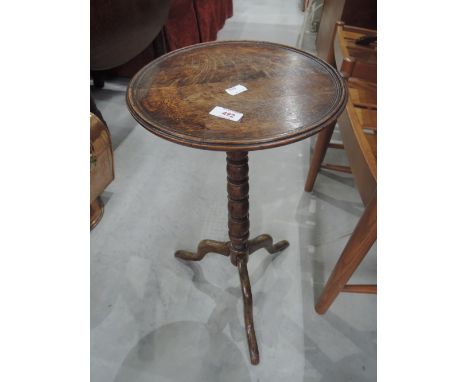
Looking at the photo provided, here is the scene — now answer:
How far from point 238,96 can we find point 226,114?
Answer: 12 centimetres

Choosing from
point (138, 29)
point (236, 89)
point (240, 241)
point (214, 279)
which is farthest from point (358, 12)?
point (214, 279)

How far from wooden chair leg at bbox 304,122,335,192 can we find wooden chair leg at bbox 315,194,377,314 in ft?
2.35

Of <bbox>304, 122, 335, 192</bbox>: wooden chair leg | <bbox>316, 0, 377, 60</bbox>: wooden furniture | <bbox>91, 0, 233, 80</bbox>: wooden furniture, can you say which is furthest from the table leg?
<bbox>316, 0, 377, 60</bbox>: wooden furniture

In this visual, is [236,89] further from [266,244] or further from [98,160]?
[98,160]

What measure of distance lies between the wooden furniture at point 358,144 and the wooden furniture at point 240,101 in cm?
18

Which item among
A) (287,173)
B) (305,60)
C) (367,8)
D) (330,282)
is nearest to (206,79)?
(305,60)

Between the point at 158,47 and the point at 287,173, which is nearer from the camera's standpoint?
the point at 287,173

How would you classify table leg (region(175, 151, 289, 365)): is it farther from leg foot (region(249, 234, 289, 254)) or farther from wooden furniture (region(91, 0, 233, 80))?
wooden furniture (region(91, 0, 233, 80))

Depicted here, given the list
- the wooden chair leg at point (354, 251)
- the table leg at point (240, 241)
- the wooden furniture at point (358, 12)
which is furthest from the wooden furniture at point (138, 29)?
the wooden chair leg at point (354, 251)

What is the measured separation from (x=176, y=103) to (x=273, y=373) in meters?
1.01

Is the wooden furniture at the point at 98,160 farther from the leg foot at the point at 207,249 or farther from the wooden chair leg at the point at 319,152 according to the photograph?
the wooden chair leg at the point at 319,152

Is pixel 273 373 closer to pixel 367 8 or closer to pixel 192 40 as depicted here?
pixel 367 8

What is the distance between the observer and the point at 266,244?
62.2 inches

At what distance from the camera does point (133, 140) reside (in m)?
2.44
